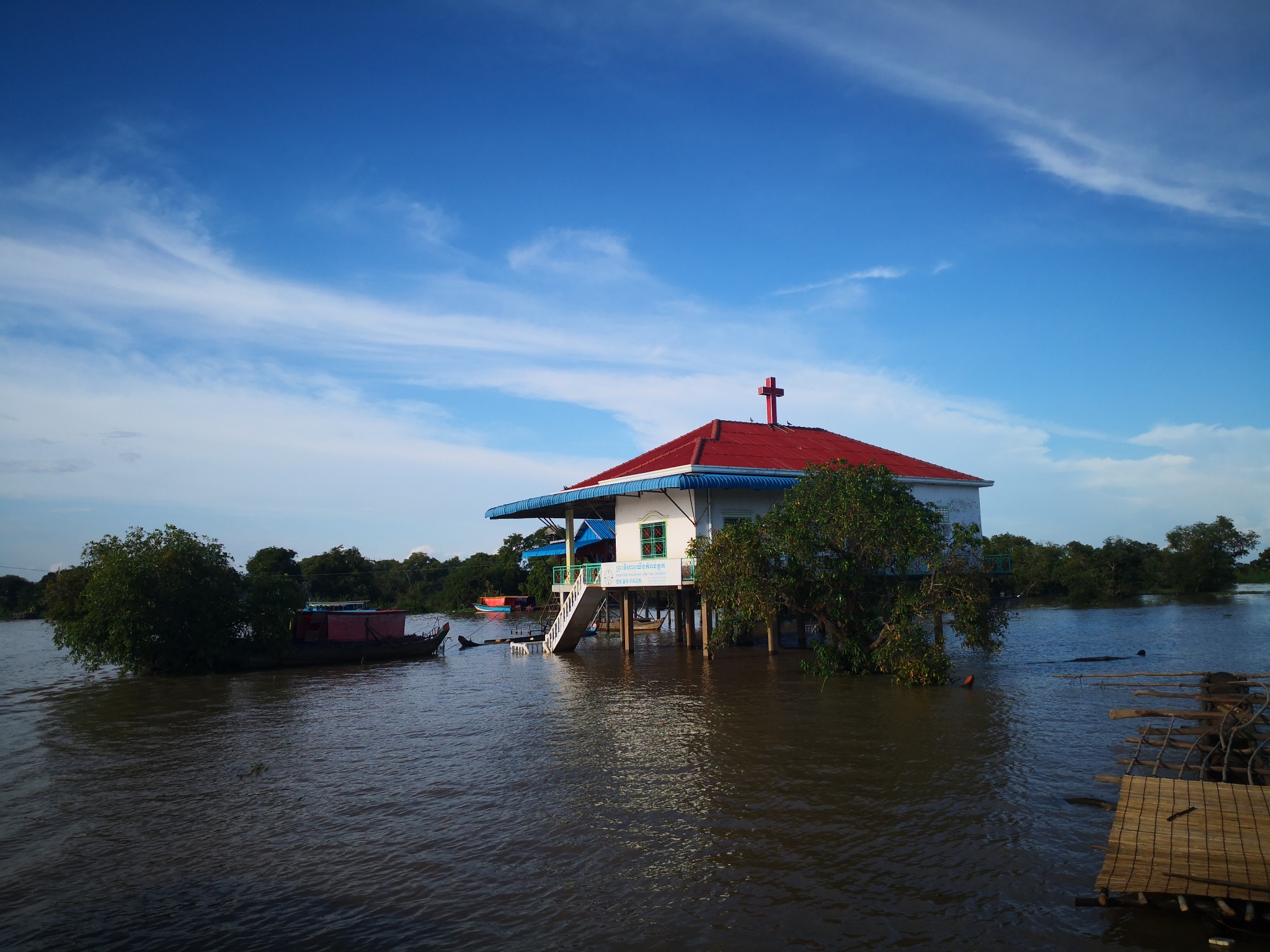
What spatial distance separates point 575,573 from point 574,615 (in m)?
1.70

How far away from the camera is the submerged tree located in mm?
20656

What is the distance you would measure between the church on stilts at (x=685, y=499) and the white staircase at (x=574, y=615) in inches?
1.8

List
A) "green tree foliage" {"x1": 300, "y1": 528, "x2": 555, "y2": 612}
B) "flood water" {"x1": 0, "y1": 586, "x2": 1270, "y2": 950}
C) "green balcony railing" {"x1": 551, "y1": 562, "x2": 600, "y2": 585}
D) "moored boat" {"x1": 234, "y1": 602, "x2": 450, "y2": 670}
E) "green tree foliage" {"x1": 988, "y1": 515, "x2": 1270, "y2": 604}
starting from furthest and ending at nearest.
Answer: "green tree foliage" {"x1": 300, "y1": 528, "x2": 555, "y2": 612}
"green tree foliage" {"x1": 988, "y1": 515, "x2": 1270, "y2": 604}
"moored boat" {"x1": 234, "y1": 602, "x2": 450, "y2": 670}
"green balcony railing" {"x1": 551, "y1": 562, "x2": 600, "y2": 585}
"flood water" {"x1": 0, "y1": 586, "x2": 1270, "y2": 950}

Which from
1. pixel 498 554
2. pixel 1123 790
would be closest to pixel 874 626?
pixel 1123 790

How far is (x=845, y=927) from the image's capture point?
756 cm

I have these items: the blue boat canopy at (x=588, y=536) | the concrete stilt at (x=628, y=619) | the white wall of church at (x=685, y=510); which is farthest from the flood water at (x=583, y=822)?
the blue boat canopy at (x=588, y=536)

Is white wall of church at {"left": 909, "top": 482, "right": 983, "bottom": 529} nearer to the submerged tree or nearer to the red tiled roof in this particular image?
the red tiled roof

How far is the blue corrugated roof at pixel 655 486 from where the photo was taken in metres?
24.2

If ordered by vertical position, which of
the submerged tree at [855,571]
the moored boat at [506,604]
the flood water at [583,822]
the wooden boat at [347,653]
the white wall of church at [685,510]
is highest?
the white wall of church at [685,510]

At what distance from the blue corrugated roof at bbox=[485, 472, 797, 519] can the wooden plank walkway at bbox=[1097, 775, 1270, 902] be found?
55.2 ft

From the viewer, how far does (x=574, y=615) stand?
30.5 metres

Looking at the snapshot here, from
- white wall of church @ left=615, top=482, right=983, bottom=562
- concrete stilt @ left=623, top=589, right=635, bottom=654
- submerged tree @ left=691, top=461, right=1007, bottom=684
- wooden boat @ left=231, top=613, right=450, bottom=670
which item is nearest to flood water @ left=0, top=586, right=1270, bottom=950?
submerged tree @ left=691, top=461, right=1007, bottom=684

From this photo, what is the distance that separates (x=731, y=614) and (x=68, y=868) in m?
15.9

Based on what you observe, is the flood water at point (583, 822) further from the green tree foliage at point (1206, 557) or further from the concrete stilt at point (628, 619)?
the green tree foliage at point (1206, 557)
